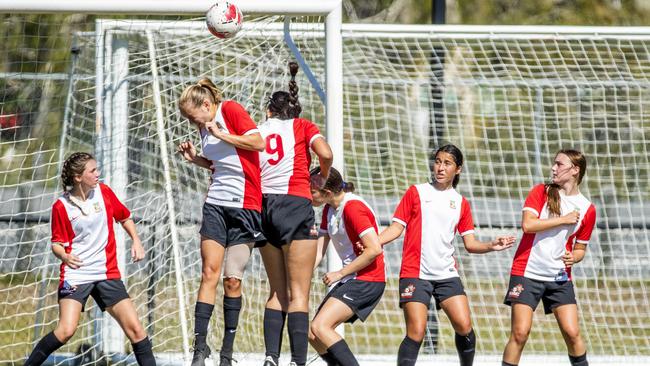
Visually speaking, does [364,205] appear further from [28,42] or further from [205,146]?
[28,42]

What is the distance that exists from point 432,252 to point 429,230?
15cm

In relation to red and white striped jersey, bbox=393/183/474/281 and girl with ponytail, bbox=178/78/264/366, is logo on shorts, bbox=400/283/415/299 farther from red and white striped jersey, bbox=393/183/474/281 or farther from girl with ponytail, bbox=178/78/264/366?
girl with ponytail, bbox=178/78/264/366

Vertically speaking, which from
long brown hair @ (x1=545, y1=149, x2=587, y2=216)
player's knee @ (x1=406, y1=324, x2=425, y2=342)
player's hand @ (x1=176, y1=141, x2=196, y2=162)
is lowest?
player's knee @ (x1=406, y1=324, x2=425, y2=342)

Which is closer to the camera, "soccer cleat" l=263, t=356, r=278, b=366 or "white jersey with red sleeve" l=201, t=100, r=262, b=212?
"white jersey with red sleeve" l=201, t=100, r=262, b=212

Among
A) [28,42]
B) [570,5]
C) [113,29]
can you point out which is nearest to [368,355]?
[113,29]

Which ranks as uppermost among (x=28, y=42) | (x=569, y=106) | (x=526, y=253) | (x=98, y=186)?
(x=28, y=42)

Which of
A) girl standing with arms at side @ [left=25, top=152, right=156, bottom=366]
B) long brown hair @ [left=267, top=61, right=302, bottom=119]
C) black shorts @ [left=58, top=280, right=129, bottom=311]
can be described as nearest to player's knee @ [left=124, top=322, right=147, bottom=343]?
girl standing with arms at side @ [left=25, top=152, right=156, bottom=366]

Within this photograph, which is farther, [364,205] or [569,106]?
[569,106]

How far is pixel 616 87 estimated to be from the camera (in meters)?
10.2

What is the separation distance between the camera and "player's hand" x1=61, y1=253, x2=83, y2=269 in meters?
7.15

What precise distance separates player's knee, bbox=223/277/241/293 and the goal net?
4.73 ft

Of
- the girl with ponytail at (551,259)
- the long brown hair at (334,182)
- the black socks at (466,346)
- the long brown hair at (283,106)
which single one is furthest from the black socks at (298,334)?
the girl with ponytail at (551,259)

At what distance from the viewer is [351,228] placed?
23.4 ft

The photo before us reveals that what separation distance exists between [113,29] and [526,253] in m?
3.76
